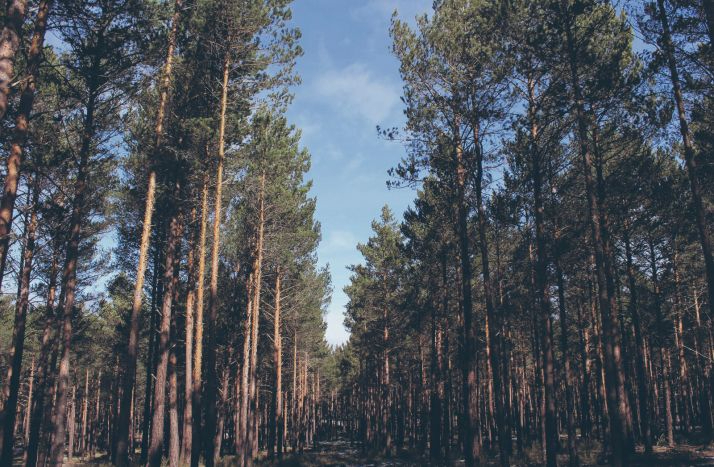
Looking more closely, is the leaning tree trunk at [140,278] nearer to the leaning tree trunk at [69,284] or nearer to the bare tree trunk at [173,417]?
the leaning tree trunk at [69,284]

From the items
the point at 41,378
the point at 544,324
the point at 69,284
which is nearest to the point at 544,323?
the point at 544,324

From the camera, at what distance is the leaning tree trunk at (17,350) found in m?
13.0

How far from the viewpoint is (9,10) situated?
702 cm

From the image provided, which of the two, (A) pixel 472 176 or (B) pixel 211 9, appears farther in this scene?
(A) pixel 472 176

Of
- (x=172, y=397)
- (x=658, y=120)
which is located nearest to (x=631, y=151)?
(x=658, y=120)

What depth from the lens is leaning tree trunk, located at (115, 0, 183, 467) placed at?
38.1ft

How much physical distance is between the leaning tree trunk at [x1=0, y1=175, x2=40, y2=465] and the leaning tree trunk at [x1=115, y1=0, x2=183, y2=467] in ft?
9.73

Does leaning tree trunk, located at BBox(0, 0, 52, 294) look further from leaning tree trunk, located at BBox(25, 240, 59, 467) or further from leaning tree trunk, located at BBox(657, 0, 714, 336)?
leaning tree trunk, located at BBox(657, 0, 714, 336)

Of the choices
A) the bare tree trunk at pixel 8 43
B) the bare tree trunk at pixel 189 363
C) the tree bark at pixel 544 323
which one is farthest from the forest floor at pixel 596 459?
the bare tree trunk at pixel 8 43

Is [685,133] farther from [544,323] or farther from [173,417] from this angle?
[173,417]

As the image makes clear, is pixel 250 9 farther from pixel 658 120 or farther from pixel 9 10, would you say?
pixel 658 120

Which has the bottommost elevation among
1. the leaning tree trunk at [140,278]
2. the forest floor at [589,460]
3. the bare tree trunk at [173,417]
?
the forest floor at [589,460]

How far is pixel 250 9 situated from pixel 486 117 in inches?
334

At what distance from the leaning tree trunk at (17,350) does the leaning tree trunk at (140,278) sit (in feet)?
9.73
